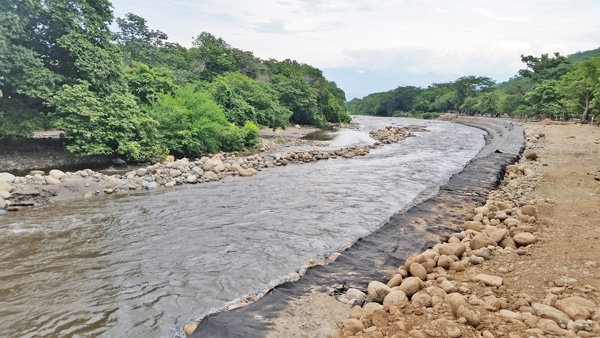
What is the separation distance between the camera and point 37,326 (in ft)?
14.5

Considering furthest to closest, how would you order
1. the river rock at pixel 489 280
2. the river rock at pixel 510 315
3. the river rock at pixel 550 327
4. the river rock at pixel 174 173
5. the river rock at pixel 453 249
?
the river rock at pixel 174 173
the river rock at pixel 453 249
the river rock at pixel 489 280
the river rock at pixel 510 315
the river rock at pixel 550 327

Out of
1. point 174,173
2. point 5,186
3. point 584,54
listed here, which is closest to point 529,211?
point 174,173

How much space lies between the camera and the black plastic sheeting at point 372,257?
3.76 meters

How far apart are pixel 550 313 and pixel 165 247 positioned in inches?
252

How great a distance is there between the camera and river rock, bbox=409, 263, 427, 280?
15.3 feet

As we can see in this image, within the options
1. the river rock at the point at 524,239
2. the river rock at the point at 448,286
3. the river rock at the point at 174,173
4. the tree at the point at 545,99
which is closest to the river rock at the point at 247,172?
the river rock at the point at 174,173

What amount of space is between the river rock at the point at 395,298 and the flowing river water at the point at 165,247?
7.25 ft

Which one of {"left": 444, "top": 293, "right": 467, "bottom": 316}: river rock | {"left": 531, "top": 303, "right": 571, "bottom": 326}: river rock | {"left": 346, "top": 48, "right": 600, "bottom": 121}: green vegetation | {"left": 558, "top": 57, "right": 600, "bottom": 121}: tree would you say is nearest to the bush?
{"left": 444, "top": 293, "right": 467, "bottom": 316}: river rock

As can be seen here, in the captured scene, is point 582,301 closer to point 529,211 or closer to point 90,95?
point 529,211

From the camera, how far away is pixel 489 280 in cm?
419

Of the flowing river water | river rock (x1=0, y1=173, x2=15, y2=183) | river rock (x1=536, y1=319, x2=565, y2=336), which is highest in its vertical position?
river rock (x1=0, y1=173, x2=15, y2=183)

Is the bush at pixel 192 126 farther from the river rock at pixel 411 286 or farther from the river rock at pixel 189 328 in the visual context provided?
the river rock at pixel 411 286

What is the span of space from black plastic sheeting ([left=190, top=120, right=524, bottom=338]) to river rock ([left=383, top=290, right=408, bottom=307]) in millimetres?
664

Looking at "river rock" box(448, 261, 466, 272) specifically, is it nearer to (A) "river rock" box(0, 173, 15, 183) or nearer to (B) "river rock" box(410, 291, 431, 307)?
(B) "river rock" box(410, 291, 431, 307)
